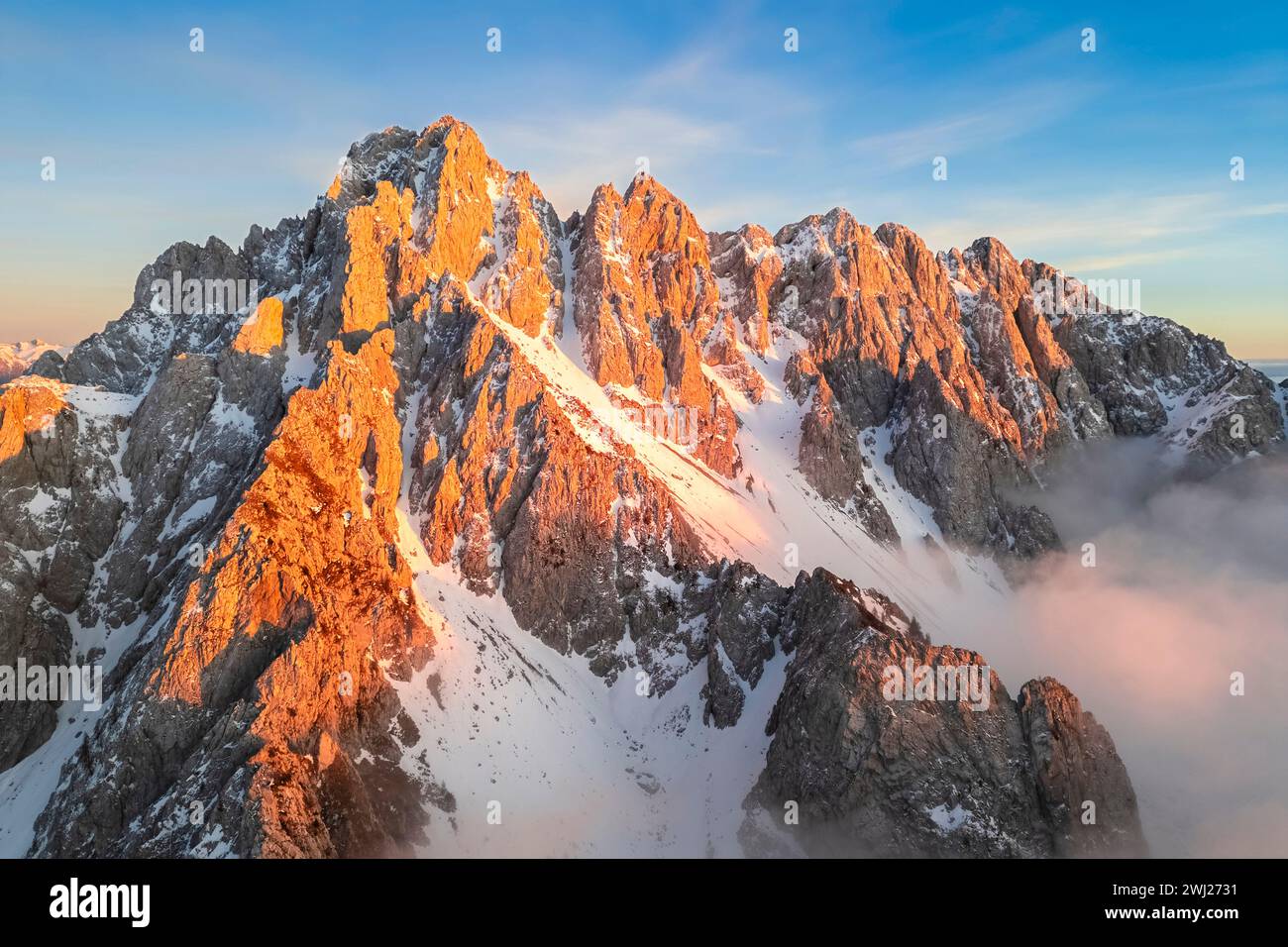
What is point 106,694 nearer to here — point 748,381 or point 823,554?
point 823,554

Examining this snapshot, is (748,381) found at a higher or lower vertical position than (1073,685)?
higher

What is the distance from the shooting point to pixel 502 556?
10956 centimetres

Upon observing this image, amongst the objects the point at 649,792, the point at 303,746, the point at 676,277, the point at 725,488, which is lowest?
the point at 649,792

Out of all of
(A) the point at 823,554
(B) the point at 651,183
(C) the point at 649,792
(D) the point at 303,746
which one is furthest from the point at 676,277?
(D) the point at 303,746

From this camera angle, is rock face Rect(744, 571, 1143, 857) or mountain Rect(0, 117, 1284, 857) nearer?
rock face Rect(744, 571, 1143, 857)

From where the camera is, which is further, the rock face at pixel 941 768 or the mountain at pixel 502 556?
the mountain at pixel 502 556

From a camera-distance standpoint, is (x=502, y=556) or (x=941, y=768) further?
(x=502, y=556)

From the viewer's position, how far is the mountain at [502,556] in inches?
2810

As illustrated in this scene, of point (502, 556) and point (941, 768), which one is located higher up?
point (502, 556)

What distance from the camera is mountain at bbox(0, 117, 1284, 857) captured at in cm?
7138
